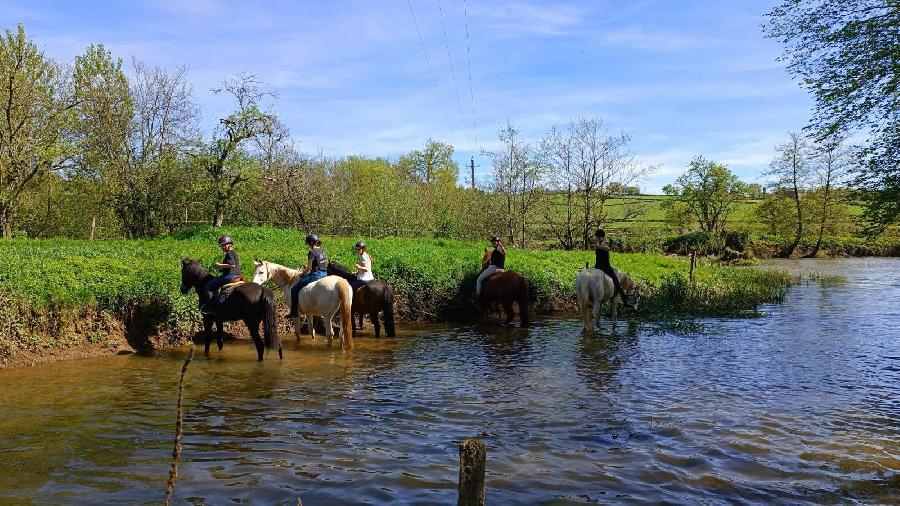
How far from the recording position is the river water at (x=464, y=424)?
5836mm

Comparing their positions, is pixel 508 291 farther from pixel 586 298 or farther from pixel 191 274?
pixel 191 274

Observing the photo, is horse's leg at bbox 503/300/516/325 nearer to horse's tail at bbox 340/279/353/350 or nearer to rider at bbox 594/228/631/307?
rider at bbox 594/228/631/307

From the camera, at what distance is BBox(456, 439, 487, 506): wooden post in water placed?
328 cm

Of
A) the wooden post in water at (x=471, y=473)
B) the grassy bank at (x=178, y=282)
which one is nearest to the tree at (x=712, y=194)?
the grassy bank at (x=178, y=282)

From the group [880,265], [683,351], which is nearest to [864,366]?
[683,351]

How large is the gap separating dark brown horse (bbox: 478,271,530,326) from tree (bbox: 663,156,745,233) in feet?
140

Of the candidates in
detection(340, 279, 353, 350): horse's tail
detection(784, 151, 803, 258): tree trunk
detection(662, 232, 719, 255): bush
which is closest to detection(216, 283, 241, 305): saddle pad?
detection(340, 279, 353, 350): horse's tail

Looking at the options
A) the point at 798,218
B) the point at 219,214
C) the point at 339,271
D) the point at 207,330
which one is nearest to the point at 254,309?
the point at 207,330

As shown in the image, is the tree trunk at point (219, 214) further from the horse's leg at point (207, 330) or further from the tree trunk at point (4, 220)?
the horse's leg at point (207, 330)

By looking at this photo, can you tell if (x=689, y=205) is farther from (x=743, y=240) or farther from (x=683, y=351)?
(x=683, y=351)

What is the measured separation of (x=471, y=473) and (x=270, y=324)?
360 inches

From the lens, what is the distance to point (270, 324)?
11695 millimetres

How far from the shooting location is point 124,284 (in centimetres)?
1247

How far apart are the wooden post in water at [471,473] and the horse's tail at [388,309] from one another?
11.3 m
